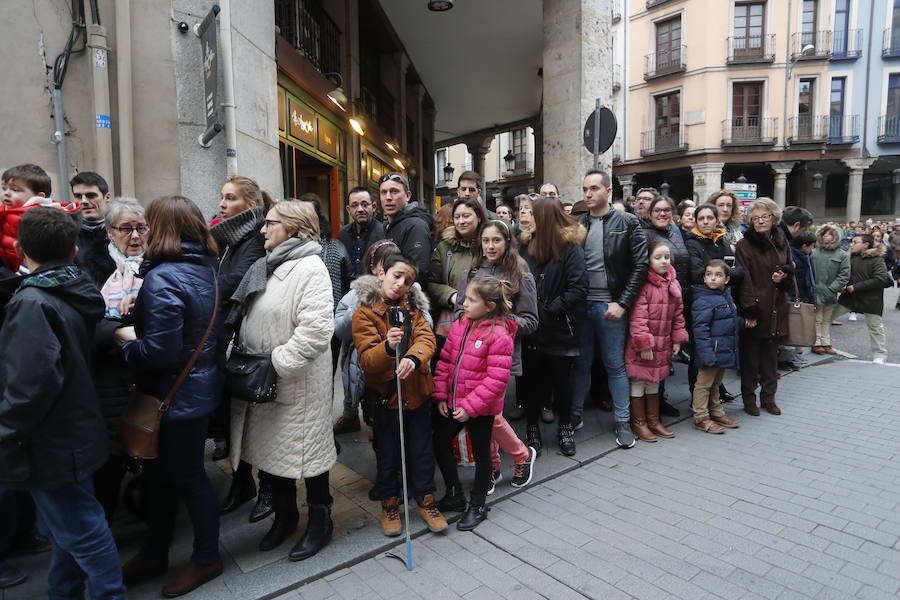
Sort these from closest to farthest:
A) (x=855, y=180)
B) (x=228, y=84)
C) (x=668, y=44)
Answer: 1. (x=228, y=84)
2. (x=855, y=180)
3. (x=668, y=44)

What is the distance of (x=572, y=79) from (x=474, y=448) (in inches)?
292

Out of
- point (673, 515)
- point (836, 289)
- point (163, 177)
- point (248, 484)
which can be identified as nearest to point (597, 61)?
point (836, 289)

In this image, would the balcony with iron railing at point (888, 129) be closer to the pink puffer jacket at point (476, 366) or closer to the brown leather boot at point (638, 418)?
the brown leather boot at point (638, 418)

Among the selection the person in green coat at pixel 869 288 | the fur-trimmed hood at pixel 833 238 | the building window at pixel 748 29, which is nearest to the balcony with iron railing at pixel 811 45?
the building window at pixel 748 29

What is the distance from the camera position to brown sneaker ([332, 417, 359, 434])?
16.0 feet

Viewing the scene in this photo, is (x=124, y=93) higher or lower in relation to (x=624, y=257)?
higher

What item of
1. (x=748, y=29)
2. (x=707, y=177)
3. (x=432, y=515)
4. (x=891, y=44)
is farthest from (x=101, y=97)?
(x=891, y=44)

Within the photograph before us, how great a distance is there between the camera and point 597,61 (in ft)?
29.2

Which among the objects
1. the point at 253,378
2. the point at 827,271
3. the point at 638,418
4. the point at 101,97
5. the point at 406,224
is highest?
the point at 101,97

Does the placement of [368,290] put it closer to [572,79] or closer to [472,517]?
[472,517]

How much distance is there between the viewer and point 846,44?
27.5 metres

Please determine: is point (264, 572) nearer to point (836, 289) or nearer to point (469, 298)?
point (469, 298)

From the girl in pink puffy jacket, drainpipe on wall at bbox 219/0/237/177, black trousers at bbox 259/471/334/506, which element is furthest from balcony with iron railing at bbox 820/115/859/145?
black trousers at bbox 259/471/334/506

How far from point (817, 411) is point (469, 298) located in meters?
4.41
